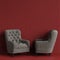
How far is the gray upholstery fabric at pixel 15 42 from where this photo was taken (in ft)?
22.8

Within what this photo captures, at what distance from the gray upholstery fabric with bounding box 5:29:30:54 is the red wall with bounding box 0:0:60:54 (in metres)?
0.16

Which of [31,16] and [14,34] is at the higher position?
[31,16]

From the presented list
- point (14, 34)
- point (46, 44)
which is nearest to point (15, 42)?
point (14, 34)

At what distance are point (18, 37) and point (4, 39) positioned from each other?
17.7 inches

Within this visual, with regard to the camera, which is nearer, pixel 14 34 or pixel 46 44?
pixel 46 44

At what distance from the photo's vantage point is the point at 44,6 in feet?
24.0

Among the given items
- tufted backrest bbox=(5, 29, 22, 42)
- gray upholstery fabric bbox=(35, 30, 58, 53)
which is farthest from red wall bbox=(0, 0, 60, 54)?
gray upholstery fabric bbox=(35, 30, 58, 53)

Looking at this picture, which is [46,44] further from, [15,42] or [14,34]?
[14,34]

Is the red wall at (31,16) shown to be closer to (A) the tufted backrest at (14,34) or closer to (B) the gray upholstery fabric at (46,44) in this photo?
(A) the tufted backrest at (14,34)

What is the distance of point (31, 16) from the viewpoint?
7320 millimetres

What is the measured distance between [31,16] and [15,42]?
0.98 meters

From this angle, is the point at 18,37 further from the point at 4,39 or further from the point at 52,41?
the point at 52,41

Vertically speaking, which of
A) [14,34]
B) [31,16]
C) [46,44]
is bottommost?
[46,44]

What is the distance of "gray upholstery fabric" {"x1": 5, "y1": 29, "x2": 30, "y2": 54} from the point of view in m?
6.95
